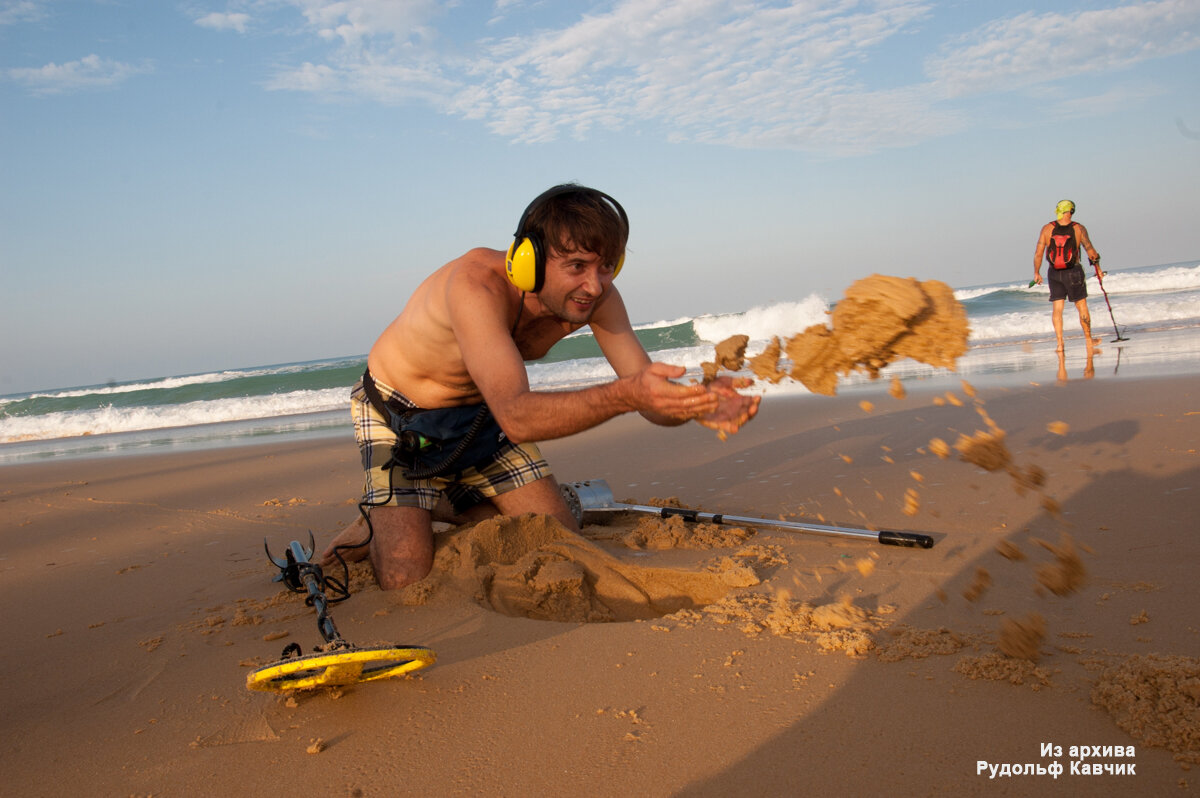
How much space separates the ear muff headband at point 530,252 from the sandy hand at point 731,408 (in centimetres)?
77

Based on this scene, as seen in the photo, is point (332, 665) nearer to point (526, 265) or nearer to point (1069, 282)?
point (526, 265)

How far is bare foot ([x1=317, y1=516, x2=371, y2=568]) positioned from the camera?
3600 mm

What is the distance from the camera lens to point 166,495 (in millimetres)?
6180

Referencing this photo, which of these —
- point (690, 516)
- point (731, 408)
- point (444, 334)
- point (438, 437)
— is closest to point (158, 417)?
point (438, 437)

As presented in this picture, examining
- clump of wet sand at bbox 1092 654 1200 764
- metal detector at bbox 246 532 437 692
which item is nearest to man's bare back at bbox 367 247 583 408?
metal detector at bbox 246 532 437 692

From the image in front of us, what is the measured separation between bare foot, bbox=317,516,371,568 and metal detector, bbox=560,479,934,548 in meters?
1.03

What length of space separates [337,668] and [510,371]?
1.07 m

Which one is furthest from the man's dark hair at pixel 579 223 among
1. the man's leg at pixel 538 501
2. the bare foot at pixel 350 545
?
the bare foot at pixel 350 545

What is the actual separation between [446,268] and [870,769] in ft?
8.05

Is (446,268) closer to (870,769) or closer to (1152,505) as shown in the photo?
(870,769)

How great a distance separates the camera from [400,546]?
10.7 ft

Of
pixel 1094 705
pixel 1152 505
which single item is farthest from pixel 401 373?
pixel 1152 505

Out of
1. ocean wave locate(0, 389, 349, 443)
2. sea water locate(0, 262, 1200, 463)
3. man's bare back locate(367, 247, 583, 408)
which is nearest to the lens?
man's bare back locate(367, 247, 583, 408)

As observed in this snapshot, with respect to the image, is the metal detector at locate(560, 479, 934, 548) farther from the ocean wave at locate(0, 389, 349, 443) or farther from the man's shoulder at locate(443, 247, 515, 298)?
the ocean wave at locate(0, 389, 349, 443)
